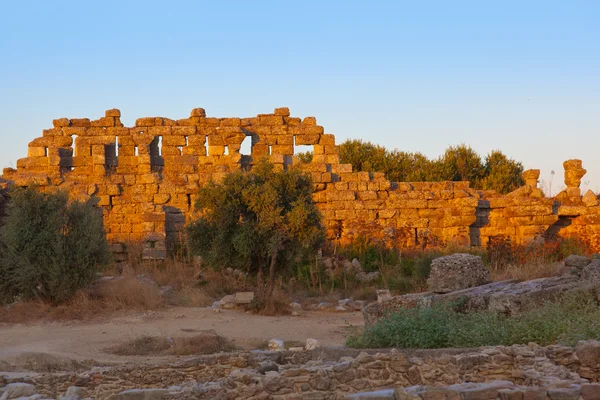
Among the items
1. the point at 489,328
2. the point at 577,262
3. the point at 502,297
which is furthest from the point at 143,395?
the point at 577,262

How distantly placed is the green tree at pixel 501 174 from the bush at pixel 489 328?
21.3 m

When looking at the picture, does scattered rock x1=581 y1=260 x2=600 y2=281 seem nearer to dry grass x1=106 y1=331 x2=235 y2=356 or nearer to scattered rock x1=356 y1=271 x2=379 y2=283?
dry grass x1=106 y1=331 x2=235 y2=356

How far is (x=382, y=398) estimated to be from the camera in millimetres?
5918

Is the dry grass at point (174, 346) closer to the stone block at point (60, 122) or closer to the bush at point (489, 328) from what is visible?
the bush at point (489, 328)

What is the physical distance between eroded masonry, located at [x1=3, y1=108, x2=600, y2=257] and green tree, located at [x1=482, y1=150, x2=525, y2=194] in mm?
8753

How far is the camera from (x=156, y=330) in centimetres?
1288

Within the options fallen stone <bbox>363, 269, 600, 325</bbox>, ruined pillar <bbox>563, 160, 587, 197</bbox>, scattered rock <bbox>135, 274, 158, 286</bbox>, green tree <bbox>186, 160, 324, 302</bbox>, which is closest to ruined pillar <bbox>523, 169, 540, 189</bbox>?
ruined pillar <bbox>563, 160, 587, 197</bbox>

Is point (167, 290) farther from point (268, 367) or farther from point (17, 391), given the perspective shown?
point (17, 391)

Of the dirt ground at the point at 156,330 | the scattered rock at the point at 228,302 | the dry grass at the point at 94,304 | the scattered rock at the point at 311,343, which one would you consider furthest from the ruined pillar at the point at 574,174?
the scattered rock at the point at 311,343

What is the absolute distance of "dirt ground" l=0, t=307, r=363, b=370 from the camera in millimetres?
11367

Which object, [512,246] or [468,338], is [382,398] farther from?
[512,246]

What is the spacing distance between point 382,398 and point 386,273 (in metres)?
11.8

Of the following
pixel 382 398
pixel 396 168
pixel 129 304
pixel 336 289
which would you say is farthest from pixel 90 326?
pixel 396 168

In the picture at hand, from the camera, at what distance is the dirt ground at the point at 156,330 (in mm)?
11367
